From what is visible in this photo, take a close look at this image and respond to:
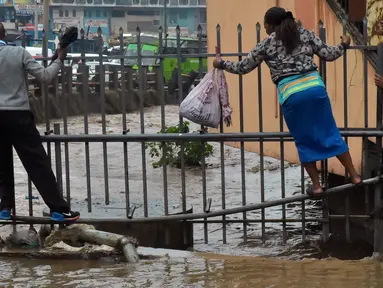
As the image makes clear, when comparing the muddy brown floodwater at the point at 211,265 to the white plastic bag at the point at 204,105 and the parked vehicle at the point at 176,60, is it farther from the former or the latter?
the parked vehicle at the point at 176,60

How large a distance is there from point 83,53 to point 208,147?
5.69 m

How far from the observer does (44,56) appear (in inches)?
264

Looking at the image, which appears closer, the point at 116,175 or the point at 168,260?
the point at 168,260

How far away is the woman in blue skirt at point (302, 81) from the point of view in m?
5.95

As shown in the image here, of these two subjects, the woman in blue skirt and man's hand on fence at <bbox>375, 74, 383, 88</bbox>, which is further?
man's hand on fence at <bbox>375, 74, 383, 88</bbox>

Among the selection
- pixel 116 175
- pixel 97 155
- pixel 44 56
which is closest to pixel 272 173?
pixel 116 175

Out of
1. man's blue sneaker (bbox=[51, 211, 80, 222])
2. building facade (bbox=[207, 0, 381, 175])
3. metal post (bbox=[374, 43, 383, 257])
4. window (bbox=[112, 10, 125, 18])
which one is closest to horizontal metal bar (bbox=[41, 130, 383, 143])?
metal post (bbox=[374, 43, 383, 257])

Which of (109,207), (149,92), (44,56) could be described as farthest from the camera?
(149,92)

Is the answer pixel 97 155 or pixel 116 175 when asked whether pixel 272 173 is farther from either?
pixel 97 155

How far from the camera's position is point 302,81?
5977 millimetres

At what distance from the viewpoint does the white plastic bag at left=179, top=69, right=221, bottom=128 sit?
20.8 ft

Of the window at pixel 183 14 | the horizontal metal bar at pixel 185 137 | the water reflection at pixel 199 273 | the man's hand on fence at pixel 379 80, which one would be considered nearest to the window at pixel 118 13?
the window at pixel 183 14

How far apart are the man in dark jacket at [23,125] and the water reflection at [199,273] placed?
0.52 meters

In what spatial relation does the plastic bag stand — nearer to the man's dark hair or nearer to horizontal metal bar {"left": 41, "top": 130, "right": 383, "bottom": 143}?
horizontal metal bar {"left": 41, "top": 130, "right": 383, "bottom": 143}
